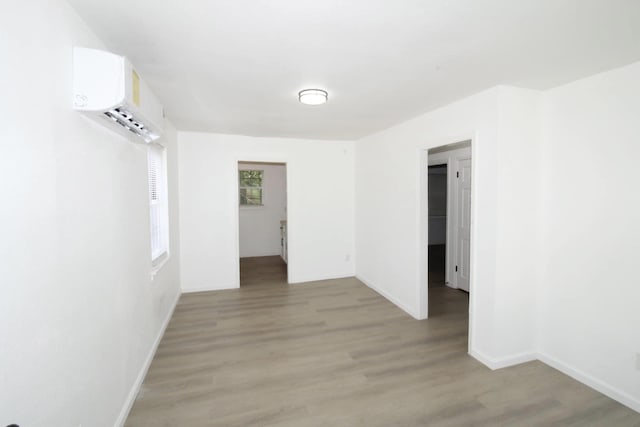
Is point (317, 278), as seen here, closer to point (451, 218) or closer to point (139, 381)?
point (451, 218)

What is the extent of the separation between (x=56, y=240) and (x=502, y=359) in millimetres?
3221

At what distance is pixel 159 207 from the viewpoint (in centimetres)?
339

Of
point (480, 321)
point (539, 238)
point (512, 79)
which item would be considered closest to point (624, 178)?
point (539, 238)

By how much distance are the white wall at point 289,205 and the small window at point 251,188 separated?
7.83 ft

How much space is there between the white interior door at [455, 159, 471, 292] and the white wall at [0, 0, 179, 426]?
4336 mm

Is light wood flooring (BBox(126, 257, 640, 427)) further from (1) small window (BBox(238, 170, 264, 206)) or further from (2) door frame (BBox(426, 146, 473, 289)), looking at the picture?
(1) small window (BBox(238, 170, 264, 206))

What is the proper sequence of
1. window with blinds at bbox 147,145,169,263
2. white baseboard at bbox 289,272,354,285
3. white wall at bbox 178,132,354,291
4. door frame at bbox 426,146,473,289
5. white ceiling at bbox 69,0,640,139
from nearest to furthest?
1. white ceiling at bbox 69,0,640,139
2. window with blinds at bbox 147,145,169,263
3. white wall at bbox 178,132,354,291
4. door frame at bbox 426,146,473,289
5. white baseboard at bbox 289,272,354,285

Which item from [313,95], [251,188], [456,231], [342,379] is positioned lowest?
[342,379]

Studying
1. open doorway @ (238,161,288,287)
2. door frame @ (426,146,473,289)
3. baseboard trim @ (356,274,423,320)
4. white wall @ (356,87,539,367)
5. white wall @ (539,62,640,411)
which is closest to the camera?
white wall @ (539,62,640,411)

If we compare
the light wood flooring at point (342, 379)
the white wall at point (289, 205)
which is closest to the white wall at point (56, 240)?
the light wood flooring at point (342, 379)

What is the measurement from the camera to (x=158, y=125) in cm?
219

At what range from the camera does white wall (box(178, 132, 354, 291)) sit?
14.2 ft

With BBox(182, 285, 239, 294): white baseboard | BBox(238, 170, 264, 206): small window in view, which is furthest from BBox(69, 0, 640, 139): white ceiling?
BBox(238, 170, 264, 206): small window

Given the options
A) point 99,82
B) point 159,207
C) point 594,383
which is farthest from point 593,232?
point 159,207
